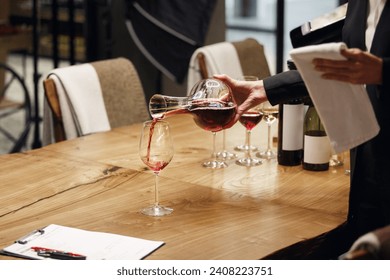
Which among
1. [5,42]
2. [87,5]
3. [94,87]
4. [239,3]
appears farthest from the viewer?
[239,3]

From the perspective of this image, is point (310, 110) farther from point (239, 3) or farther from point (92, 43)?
point (239, 3)

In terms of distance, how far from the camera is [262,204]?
80.0 inches

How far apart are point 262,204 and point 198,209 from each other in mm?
173

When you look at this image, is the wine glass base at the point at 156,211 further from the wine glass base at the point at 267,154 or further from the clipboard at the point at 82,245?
the wine glass base at the point at 267,154

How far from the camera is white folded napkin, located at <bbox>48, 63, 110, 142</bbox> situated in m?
2.88

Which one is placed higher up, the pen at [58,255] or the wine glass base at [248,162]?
the wine glass base at [248,162]

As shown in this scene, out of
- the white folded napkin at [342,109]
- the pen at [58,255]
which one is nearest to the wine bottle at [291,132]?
the white folded napkin at [342,109]

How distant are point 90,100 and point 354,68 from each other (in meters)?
1.46

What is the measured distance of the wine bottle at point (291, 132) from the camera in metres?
2.35

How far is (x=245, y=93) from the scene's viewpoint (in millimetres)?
2346

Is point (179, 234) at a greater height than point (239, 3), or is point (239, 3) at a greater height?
point (239, 3)

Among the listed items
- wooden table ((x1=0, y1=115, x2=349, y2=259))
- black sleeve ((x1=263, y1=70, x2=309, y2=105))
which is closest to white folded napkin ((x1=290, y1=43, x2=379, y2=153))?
wooden table ((x1=0, y1=115, x2=349, y2=259))

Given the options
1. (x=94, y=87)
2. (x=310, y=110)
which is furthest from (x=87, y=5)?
(x=310, y=110)

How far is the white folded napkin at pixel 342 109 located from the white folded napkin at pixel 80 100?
1.27 metres
